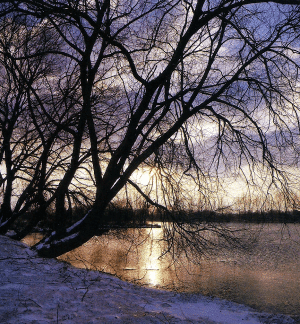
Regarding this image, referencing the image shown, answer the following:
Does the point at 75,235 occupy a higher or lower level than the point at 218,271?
higher

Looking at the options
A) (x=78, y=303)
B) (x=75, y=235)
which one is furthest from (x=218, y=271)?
(x=78, y=303)

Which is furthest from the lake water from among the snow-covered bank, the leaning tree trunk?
the snow-covered bank

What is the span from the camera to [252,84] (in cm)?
693

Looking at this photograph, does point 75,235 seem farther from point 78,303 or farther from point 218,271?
point 218,271

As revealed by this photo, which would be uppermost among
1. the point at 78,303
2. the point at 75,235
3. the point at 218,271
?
A: the point at 75,235

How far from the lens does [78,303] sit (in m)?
4.22

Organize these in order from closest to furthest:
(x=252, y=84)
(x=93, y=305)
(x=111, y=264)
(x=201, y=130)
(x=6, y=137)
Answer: (x=93, y=305)
(x=252, y=84)
(x=201, y=130)
(x=6, y=137)
(x=111, y=264)

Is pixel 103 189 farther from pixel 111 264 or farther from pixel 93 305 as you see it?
pixel 111 264

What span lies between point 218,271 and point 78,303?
10.7m

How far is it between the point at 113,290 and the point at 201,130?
3936 millimetres

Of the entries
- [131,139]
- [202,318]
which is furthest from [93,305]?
[131,139]

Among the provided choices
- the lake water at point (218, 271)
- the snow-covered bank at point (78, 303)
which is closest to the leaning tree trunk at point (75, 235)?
the snow-covered bank at point (78, 303)

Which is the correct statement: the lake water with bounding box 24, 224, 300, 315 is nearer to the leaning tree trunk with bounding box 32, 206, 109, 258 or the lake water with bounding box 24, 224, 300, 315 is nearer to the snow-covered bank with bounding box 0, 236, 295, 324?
the leaning tree trunk with bounding box 32, 206, 109, 258

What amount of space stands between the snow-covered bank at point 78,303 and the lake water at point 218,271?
4.26 ft
